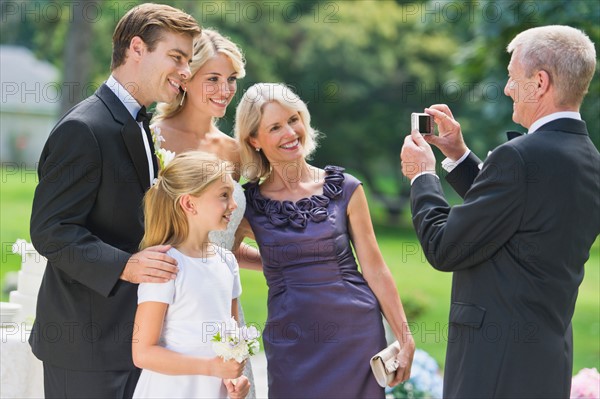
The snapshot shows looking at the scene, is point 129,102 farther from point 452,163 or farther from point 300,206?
point 452,163

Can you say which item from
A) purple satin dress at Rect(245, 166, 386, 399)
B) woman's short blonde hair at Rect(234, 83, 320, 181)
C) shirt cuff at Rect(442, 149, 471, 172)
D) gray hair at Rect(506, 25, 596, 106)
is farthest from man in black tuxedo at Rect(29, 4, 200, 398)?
gray hair at Rect(506, 25, 596, 106)

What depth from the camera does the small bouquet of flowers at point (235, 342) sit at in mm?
3557

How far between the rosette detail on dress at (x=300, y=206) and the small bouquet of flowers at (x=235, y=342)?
964 mm

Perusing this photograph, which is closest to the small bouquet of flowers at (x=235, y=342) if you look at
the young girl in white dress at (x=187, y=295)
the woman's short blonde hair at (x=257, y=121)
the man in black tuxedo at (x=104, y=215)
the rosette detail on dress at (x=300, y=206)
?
the young girl in white dress at (x=187, y=295)

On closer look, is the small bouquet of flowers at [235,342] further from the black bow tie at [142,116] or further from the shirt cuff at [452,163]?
the shirt cuff at [452,163]

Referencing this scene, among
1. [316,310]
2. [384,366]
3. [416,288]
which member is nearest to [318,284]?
[316,310]

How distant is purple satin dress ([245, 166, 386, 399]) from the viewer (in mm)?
4484

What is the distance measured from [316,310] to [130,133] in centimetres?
129

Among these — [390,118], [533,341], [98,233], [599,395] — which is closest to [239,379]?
[98,233]

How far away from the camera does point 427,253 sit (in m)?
3.63

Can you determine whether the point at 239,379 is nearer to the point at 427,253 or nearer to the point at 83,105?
the point at 427,253

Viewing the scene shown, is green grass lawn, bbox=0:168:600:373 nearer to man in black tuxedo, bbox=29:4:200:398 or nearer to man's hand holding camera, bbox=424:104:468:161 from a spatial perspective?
man's hand holding camera, bbox=424:104:468:161

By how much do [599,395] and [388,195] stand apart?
33.1 m

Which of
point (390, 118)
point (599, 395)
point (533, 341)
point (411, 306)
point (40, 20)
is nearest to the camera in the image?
point (533, 341)
